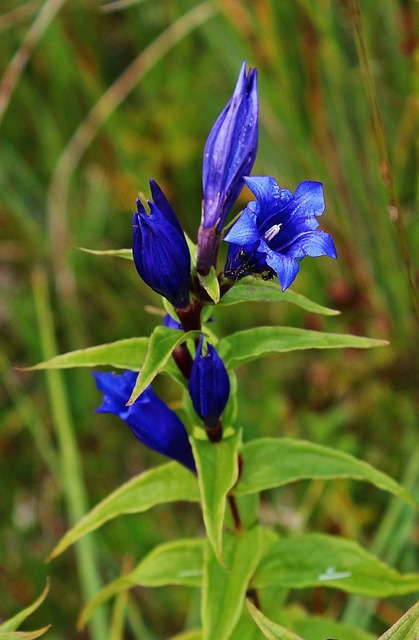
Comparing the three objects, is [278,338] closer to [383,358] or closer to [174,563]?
[174,563]

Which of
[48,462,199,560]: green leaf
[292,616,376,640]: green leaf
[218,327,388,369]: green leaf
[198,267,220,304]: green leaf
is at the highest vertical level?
[198,267,220,304]: green leaf

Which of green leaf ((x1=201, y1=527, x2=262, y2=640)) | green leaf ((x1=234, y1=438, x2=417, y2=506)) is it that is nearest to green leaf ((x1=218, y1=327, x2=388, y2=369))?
green leaf ((x1=234, y1=438, x2=417, y2=506))

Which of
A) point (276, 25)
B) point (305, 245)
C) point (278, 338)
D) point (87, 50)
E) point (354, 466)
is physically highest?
point (87, 50)

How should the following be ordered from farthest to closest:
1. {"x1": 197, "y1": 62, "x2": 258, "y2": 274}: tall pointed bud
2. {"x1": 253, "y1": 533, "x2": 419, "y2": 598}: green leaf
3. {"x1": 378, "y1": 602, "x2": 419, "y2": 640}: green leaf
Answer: {"x1": 253, "y1": 533, "x2": 419, "y2": 598}: green leaf → {"x1": 197, "y1": 62, "x2": 258, "y2": 274}: tall pointed bud → {"x1": 378, "y1": 602, "x2": 419, "y2": 640}: green leaf

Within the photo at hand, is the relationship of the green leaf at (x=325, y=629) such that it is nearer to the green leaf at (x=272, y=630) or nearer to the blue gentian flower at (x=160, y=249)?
the green leaf at (x=272, y=630)

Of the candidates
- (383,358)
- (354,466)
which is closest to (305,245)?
(354,466)

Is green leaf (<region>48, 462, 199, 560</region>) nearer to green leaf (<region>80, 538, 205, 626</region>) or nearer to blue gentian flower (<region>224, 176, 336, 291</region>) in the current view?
green leaf (<region>80, 538, 205, 626</region>)
